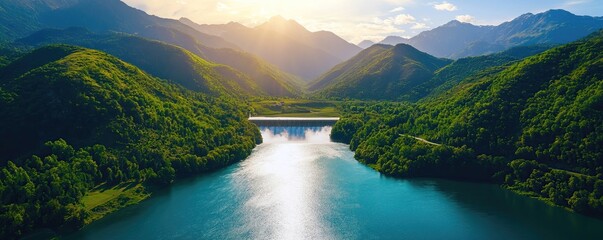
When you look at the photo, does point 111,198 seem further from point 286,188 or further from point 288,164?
point 288,164

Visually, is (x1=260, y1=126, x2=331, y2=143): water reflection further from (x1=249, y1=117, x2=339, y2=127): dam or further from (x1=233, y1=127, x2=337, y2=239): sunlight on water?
(x1=233, y1=127, x2=337, y2=239): sunlight on water

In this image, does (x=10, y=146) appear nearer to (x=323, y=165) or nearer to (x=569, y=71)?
(x=323, y=165)

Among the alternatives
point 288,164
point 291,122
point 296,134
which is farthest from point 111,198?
point 291,122

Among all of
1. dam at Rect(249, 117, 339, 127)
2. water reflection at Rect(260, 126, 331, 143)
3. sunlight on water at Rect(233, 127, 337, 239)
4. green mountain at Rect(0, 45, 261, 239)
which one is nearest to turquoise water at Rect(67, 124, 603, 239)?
sunlight on water at Rect(233, 127, 337, 239)

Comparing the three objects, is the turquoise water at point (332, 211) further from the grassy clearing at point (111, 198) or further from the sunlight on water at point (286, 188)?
the grassy clearing at point (111, 198)

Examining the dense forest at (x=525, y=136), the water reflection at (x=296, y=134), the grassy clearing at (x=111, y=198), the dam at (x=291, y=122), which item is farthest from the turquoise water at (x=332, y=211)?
the dam at (x=291, y=122)

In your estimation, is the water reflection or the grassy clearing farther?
the water reflection
